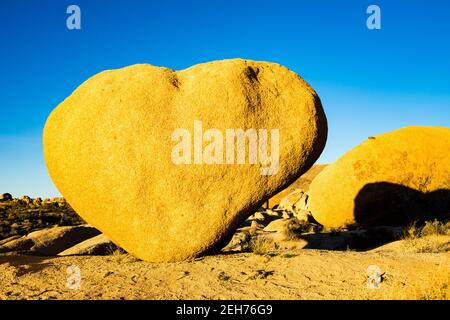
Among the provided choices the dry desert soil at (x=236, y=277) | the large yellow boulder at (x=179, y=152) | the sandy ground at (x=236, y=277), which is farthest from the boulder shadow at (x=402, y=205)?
the large yellow boulder at (x=179, y=152)

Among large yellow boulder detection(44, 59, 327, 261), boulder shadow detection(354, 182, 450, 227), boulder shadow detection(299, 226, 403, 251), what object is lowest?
boulder shadow detection(299, 226, 403, 251)

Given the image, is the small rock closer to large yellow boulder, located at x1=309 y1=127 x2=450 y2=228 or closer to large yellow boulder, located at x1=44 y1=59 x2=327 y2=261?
large yellow boulder, located at x1=44 y1=59 x2=327 y2=261

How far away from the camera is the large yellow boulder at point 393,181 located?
14039mm

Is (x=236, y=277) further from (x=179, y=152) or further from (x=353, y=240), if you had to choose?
(x=353, y=240)

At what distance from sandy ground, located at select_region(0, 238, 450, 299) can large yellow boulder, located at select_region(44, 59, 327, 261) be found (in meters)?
0.61

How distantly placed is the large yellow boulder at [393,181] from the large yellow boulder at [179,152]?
8.73m

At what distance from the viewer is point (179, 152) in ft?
20.9

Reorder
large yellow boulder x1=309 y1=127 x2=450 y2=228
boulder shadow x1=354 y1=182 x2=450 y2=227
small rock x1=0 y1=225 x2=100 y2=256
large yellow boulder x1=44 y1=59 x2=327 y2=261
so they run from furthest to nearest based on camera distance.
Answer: large yellow boulder x1=309 y1=127 x2=450 y2=228 < boulder shadow x1=354 y1=182 x2=450 y2=227 < small rock x1=0 y1=225 x2=100 y2=256 < large yellow boulder x1=44 y1=59 x2=327 y2=261

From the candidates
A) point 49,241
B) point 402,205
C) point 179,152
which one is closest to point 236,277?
point 179,152

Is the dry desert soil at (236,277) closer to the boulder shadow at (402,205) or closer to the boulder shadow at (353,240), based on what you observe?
the boulder shadow at (353,240)

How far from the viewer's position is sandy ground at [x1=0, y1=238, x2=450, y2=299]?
5137 millimetres

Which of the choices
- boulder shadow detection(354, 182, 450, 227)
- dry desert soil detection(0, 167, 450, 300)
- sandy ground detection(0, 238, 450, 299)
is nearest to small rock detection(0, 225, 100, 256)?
dry desert soil detection(0, 167, 450, 300)

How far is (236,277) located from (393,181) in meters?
10.5

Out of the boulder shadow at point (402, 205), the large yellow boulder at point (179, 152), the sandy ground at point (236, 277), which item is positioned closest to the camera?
the sandy ground at point (236, 277)
